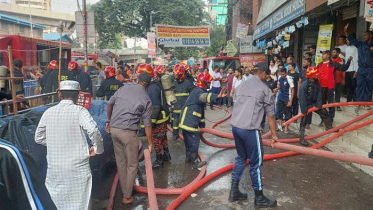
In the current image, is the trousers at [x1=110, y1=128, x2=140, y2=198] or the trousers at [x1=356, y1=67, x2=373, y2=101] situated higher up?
the trousers at [x1=356, y1=67, x2=373, y2=101]

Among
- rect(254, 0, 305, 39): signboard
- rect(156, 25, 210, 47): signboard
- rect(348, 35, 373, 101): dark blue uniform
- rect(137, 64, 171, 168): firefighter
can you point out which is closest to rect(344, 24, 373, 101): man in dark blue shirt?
rect(348, 35, 373, 101): dark blue uniform

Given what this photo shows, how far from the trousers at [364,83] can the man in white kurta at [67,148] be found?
6.53 m

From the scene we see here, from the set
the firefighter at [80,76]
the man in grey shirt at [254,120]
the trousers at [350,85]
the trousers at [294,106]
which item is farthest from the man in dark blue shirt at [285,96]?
the firefighter at [80,76]

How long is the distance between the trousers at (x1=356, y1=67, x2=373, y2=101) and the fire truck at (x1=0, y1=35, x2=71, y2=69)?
1013cm

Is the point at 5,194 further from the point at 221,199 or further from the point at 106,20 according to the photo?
the point at 106,20

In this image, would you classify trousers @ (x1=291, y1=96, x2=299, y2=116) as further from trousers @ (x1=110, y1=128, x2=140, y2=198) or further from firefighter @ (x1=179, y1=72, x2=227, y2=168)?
trousers @ (x1=110, y1=128, x2=140, y2=198)

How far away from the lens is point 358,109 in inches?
299

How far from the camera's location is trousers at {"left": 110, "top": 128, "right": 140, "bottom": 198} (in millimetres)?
4129

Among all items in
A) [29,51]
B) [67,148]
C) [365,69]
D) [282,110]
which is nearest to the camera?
[67,148]

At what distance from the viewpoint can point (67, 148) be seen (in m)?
3.01

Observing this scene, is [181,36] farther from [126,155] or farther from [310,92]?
[126,155]

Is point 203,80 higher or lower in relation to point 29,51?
lower

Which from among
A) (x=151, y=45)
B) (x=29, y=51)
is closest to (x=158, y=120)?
(x=29, y=51)

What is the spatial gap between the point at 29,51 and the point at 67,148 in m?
11.3
